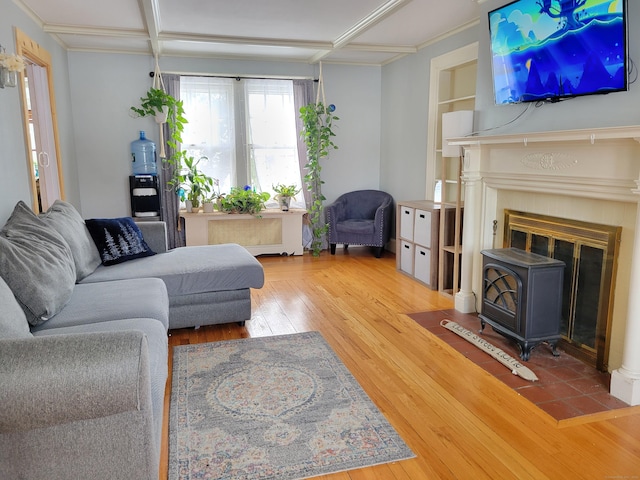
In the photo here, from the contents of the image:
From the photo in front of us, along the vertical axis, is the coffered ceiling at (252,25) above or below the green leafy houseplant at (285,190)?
above

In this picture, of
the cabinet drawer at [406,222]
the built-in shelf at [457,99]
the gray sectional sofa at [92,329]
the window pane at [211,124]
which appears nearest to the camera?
the gray sectional sofa at [92,329]

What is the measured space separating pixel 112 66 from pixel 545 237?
4863mm

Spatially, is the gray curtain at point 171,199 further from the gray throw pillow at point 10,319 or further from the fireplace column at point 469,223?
the gray throw pillow at point 10,319

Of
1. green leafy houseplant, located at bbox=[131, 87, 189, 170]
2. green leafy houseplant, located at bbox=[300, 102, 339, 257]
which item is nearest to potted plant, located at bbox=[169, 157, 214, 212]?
green leafy houseplant, located at bbox=[131, 87, 189, 170]

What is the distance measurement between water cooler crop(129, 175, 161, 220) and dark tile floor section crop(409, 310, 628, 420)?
3.51 m

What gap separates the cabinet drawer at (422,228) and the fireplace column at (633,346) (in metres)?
2.17

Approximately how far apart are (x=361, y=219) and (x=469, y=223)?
2.64 metres

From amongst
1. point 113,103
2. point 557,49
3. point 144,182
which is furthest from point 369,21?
point 113,103

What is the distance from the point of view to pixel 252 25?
176 inches

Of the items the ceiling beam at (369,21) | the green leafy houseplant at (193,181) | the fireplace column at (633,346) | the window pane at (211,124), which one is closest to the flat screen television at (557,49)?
the fireplace column at (633,346)

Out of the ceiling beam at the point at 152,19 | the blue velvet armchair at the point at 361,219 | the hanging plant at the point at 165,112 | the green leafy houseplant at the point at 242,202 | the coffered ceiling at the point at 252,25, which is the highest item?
the coffered ceiling at the point at 252,25

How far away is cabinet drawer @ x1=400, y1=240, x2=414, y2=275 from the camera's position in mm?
4965

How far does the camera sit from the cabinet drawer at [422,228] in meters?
4.55

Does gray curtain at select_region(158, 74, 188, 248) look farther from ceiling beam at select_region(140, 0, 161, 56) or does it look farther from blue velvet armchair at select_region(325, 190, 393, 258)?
blue velvet armchair at select_region(325, 190, 393, 258)
